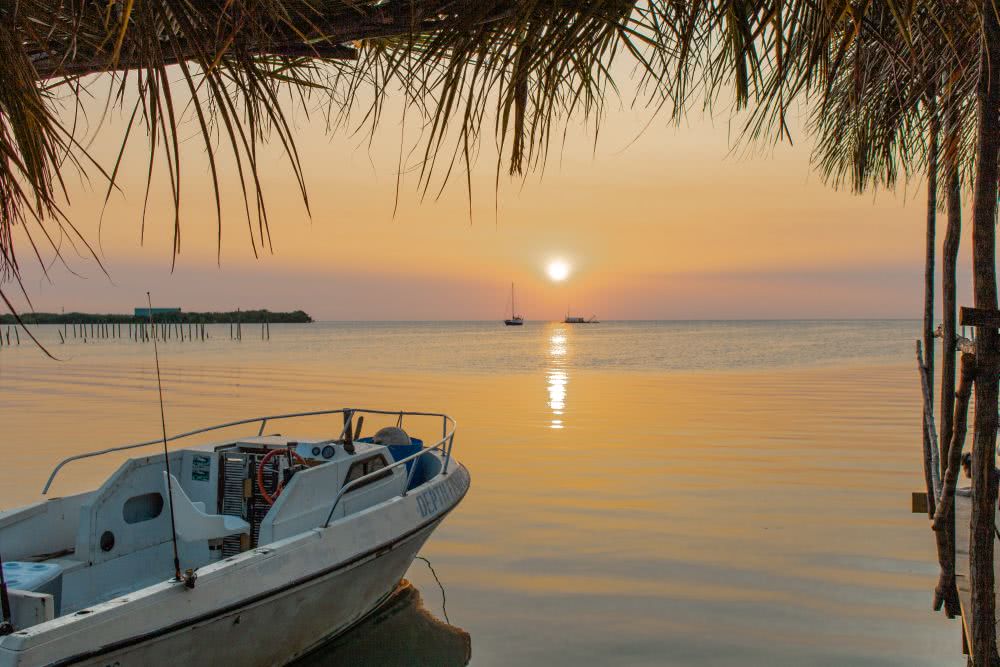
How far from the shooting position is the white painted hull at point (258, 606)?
4641 mm

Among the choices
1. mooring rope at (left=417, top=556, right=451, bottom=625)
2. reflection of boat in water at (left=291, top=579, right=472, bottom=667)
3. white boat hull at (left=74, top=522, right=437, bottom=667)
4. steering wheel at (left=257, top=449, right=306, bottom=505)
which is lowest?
reflection of boat in water at (left=291, top=579, right=472, bottom=667)

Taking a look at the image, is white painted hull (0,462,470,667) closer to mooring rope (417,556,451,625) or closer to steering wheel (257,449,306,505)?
mooring rope (417,556,451,625)

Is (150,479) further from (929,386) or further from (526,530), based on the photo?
(929,386)

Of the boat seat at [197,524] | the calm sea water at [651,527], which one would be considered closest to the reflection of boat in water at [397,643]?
the calm sea water at [651,527]

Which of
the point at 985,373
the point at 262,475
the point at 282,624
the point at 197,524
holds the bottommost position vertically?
the point at 282,624

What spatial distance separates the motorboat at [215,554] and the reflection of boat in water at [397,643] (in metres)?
0.16

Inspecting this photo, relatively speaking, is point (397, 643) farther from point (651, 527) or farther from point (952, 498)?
point (952, 498)

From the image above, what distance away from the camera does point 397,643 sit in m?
7.51

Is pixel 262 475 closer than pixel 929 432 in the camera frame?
Yes

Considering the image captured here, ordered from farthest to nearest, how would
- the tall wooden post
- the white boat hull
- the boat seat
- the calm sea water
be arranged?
the calm sea water
the boat seat
the white boat hull
the tall wooden post

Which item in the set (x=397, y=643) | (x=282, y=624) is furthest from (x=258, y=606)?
(x=397, y=643)

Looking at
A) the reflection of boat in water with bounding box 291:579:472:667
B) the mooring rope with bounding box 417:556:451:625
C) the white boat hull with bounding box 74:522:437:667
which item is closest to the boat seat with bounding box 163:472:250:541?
the white boat hull with bounding box 74:522:437:667

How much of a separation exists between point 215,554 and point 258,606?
1.46 meters

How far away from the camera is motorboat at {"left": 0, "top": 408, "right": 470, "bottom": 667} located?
4.95 meters
